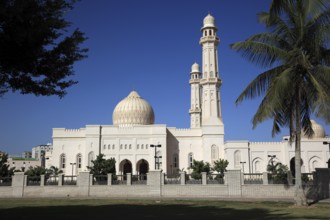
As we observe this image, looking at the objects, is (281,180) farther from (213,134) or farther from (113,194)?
(213,134)

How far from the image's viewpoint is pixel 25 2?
8375mm

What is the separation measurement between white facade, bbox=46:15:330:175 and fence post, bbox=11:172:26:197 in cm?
2514

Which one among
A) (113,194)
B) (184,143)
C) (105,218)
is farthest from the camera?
(184,143)

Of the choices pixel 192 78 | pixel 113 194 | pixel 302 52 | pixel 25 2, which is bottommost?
pixel 113 194

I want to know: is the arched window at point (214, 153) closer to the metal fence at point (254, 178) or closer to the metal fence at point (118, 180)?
the metal fence at point (118, 180)

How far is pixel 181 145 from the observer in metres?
54.0

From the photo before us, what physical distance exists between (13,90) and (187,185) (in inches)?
613

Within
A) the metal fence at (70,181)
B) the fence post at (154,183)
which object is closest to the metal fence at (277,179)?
the fence post at (154,183)

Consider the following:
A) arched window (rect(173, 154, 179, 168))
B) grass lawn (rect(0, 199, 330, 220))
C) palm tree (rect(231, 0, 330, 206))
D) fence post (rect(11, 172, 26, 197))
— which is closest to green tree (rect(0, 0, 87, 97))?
grass lawn (rect(0, 199, 330, 220))

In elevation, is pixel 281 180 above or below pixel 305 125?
below

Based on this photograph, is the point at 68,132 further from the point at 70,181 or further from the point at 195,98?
the point at 70,181

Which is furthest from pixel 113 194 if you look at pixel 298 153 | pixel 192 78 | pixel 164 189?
pixel 192 78

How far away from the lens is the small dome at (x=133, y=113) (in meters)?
55.7

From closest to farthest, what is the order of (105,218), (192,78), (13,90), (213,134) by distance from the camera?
(13,90) < (105,218) < (213,134) < (192,78)
